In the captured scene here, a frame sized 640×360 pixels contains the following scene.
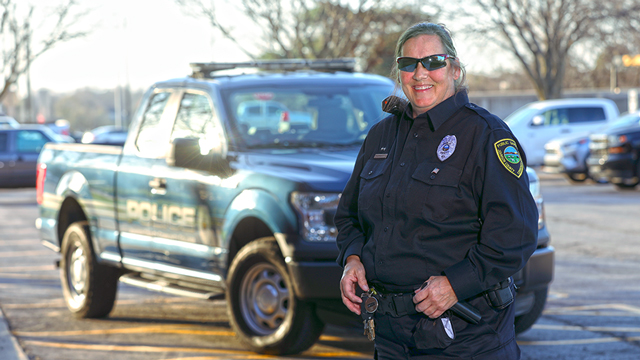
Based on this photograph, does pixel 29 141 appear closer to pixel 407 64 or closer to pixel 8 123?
pixel 8 123

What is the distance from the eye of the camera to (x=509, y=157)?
101 inches

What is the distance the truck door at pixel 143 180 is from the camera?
248 inches

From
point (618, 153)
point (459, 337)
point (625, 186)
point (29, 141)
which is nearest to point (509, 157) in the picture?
point (459, 337)

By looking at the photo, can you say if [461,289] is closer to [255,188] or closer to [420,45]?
[420,45]

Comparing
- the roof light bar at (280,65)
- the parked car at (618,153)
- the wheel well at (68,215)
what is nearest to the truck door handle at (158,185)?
the roof light bar at (280,65)

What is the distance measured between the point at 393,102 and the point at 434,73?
241 mm

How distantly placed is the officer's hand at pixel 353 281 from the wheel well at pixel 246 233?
2.59 metres

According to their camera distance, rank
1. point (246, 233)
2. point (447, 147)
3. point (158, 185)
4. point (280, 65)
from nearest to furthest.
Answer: point (447, 147)
point (246, 233)
point (158, 185)
point (280, 65)

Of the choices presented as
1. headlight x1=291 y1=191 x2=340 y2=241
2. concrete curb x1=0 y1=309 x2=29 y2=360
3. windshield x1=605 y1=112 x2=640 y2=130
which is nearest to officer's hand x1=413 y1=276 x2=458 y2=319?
headlight x1=291 y1=191 x2=340 y2=241

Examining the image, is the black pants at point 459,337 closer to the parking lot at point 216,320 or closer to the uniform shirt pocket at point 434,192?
the uniform shirt pocket at point 434,192

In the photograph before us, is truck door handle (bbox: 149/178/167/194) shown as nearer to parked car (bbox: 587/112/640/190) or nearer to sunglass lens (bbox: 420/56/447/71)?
sunglass lens (bbox: 420/56/447/71)

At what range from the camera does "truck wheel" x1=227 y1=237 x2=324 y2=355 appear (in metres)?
5.16

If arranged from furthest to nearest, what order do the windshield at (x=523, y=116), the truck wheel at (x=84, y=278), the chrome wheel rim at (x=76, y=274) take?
the windshield at (x=523, y=116) < the chrome wheel rim at (x=76, y=274) < the truck wheel at (x=84, y=278)

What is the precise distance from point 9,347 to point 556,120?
61.0 feet
